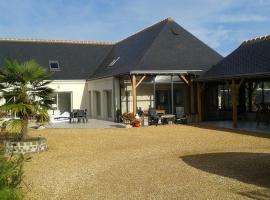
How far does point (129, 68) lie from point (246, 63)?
613 cm

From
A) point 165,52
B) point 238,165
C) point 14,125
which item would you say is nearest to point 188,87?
point 165,52

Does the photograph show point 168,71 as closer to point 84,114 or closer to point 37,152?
point 84,114

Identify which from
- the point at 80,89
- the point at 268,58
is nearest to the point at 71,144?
the point at 268,58

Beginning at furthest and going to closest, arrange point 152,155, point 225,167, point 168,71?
1. point 168,71
2. point 152,155
3. point 225,167

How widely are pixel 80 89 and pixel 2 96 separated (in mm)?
16311

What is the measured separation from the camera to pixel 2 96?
11.8 meters

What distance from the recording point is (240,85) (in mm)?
16422

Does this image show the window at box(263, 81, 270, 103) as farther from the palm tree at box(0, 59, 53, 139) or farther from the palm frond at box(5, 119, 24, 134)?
the palm frond at box(5, 119, 24, 134)

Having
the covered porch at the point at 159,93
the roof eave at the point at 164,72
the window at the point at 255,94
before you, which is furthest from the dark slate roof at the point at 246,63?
the window at the point at 255,94

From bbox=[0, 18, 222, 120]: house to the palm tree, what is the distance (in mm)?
7563

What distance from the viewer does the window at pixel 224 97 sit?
72.7 feet

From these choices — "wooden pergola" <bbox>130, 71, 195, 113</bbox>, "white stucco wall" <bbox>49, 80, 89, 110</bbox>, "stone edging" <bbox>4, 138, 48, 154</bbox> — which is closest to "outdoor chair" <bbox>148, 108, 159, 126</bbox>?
"wooden pergola" <bbox>130, 71, 195, 113</bbox>

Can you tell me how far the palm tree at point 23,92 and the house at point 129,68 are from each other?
7.56 metres

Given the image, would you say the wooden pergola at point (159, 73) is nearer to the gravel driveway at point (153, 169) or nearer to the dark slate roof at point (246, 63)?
the dark slate roof at point (246, 63)
